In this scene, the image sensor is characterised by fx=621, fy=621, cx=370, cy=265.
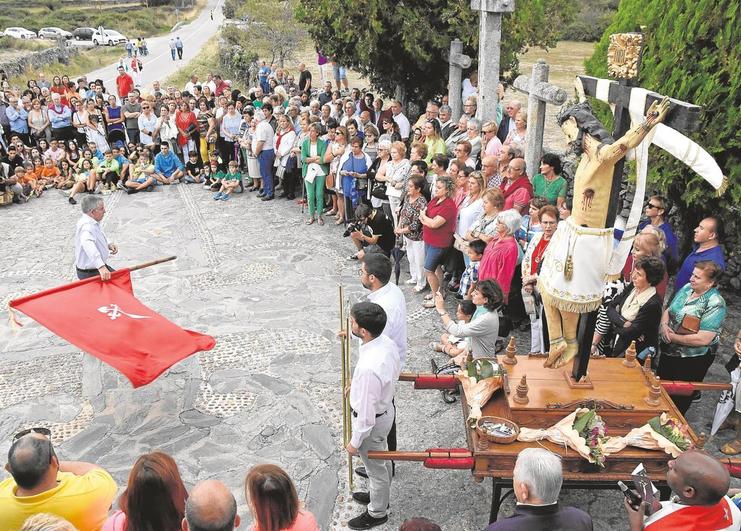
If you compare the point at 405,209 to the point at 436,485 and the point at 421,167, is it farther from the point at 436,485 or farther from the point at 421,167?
the point at 436,485

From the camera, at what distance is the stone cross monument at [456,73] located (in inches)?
476

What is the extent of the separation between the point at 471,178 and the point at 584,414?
394 centimetres

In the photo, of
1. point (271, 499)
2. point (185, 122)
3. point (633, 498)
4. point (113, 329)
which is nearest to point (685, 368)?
point (633, 498)

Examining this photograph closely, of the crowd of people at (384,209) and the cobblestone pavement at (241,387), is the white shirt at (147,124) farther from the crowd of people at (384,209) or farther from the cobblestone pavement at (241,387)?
the cobblestone pavement at (241,387)

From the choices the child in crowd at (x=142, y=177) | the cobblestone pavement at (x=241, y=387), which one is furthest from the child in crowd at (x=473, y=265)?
the child in crowd at (x=142, y=177)

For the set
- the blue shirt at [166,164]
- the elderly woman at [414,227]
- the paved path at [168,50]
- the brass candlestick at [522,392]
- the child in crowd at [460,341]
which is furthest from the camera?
the paved path at [168,50]

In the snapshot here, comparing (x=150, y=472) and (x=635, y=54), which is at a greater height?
(x=635, y=54)

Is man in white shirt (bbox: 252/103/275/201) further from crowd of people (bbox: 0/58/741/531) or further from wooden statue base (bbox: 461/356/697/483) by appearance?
wooden statue base (bbox: 461/356/697/483)

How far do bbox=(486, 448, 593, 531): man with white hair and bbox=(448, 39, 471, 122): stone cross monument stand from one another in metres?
10.1

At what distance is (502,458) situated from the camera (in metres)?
4.41

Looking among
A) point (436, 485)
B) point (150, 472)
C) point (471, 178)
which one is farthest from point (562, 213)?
point (150, 472)

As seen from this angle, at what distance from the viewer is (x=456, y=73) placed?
12391mm

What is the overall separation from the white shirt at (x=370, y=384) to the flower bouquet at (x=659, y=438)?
1.62m

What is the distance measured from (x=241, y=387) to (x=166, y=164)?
30.5 feet
